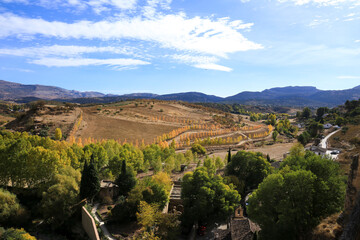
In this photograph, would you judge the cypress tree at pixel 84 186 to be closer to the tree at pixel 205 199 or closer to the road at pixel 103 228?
the road at pixel 103 228

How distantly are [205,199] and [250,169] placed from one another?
47.4ft

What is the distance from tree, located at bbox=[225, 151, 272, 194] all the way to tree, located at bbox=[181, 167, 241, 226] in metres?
9.68

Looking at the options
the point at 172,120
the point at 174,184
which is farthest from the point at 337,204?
the point at 172,120

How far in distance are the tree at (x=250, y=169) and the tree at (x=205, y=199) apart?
968 cm

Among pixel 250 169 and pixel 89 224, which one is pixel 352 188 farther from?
pixel 89 224

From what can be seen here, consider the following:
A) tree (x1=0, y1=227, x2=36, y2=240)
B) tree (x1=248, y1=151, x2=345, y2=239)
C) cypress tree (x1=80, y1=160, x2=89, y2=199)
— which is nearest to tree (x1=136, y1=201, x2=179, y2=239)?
cypress tree (x1=80, y1=160, x2=89, y2=199)

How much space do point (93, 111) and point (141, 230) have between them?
103 meters

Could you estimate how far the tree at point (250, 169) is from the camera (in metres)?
36.5

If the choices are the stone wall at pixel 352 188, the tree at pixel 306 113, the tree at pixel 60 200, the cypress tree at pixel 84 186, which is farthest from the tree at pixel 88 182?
the tree at pixel 306 113

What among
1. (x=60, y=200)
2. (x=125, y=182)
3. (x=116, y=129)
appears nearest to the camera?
(x=60, y=200)

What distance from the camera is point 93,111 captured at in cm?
11719

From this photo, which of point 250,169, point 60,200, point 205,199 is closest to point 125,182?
point 60,200

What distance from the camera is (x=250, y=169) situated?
3703 cm

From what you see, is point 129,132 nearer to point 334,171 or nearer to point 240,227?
point 240,227
